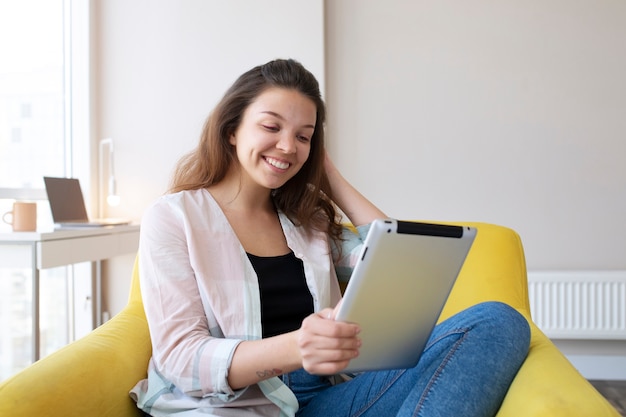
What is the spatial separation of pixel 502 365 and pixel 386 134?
2.08m

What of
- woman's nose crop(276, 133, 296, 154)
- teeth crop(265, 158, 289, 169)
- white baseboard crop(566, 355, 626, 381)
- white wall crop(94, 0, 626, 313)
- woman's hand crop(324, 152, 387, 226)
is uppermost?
white wall crop(94, 0, 626, 313)

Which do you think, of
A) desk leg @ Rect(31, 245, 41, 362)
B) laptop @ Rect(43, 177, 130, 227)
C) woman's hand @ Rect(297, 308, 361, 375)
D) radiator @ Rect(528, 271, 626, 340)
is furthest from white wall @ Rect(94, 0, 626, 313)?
woman's hand @ Rect(297, 308, 361, 375)

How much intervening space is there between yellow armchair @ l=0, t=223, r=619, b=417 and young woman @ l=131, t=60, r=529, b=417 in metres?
0.04

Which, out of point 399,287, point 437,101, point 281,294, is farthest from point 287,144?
point 437,101

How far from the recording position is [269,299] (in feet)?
3.85

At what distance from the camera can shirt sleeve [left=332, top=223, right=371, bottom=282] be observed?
141 cm

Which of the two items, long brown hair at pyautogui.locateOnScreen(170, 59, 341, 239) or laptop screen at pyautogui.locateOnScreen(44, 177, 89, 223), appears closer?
long brown hair at pyautogui.locateOnScreen(170, 59, 341, 239)

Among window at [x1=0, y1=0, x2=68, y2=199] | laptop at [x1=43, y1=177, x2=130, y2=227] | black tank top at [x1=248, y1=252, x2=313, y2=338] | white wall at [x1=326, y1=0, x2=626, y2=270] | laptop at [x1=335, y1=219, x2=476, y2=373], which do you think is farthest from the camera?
white wall at [x1=326, y1=0, x2=626, y2=270]

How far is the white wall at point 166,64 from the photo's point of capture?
9.38 ft

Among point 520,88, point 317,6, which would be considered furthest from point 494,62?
point 317,6

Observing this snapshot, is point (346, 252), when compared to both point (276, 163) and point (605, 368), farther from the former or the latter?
point (605, 368)

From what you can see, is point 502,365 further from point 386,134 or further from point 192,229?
point 386,134

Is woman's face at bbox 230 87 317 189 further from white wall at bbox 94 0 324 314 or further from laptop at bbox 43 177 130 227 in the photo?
white wall at bbox 94 0 324 314

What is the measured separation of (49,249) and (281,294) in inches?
46.8
